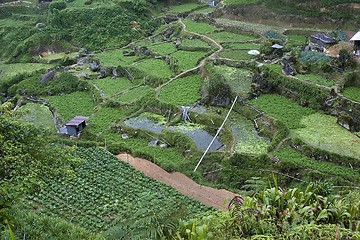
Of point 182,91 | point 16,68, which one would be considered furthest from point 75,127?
point 16,68

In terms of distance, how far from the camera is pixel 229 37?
41469 millimetres

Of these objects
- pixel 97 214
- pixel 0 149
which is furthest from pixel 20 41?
pixel 0 149

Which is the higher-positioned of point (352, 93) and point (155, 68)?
point (352, 93)

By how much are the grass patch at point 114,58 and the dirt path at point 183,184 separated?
672 inches

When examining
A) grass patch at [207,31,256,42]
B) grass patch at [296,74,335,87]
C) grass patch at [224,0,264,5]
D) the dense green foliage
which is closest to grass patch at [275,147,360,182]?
grass patch at [296,74,335,87]

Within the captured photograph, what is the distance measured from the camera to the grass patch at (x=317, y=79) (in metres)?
27.6

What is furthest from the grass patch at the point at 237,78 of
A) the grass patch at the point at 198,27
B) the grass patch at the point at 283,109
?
the grass patch at the point at 198,27

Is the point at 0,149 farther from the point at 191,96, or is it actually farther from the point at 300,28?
the point at 300,28

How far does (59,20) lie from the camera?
154ft

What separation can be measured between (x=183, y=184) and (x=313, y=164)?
7.40m

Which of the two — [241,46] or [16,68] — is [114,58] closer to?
[16,68]

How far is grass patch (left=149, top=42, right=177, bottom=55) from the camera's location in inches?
1577

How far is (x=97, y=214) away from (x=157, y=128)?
10.5 m

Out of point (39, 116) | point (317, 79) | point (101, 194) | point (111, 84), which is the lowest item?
point (39, 116)
